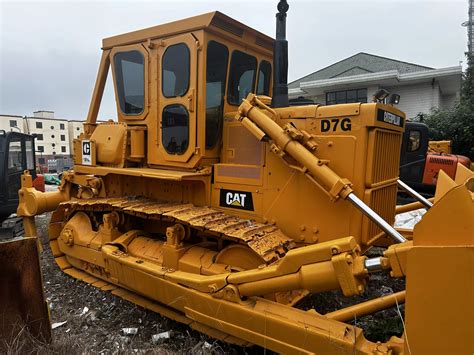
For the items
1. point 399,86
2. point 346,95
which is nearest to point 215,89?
point 346,95

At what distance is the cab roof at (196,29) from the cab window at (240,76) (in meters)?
0.23

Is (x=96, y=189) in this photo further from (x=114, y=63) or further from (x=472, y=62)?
(x=472, y=62)

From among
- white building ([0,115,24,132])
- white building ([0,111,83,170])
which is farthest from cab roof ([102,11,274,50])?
white building ([0,115,24,132])

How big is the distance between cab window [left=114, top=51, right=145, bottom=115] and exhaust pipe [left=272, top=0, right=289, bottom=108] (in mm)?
1745

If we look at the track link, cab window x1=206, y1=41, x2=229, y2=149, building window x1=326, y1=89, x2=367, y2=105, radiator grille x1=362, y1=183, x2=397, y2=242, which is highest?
building window x1=326, y1=89, x2=367, y2=105

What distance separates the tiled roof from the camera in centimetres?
2094

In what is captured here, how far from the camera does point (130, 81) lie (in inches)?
188

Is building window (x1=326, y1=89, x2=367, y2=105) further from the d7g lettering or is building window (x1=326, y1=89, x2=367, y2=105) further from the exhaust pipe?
the d7g lettering

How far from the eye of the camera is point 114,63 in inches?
193

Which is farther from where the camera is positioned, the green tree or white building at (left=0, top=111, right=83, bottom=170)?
white building at (left=0, top=111, right=83, bottom=170)

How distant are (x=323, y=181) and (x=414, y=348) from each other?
1403 mm

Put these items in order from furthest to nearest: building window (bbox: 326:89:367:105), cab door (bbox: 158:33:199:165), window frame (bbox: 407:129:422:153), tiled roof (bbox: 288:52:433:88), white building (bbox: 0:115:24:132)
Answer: white building (bbox: 0:115:24:132), tiled roof (bbox: 288:52:433:88), building window (bbox: 326:89:367:105), window frame (bbox: 407:129:422:153), cab door (bbox: 158:33:199:165)

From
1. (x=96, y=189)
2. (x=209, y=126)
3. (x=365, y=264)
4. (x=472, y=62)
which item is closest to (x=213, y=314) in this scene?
(x=365, y=264)

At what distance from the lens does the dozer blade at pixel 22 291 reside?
3.09m
